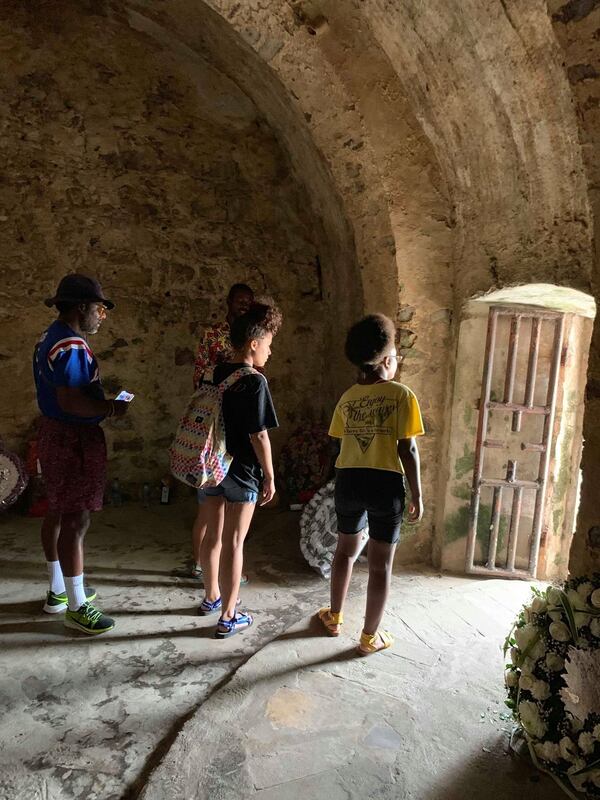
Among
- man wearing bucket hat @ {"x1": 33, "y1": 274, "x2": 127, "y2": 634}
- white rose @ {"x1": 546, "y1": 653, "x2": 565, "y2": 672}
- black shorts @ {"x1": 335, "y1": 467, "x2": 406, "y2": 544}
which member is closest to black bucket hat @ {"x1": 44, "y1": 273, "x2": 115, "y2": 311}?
man wearing bucket hat @ {"x1": 33, "y1": 274, "x2": 127, "y2": 634}

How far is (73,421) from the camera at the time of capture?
2873 mm

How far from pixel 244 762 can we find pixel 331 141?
3639mm

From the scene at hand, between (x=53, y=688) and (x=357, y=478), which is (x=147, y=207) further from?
(x=53, y=688)

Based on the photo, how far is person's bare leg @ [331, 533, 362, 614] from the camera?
109 inches

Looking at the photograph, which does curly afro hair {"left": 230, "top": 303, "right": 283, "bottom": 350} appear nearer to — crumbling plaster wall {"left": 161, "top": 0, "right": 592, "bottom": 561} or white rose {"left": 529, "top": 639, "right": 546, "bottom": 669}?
crumbling plaster wall {"left": 161, "top": 0, "right": 592, "bottom": 561}

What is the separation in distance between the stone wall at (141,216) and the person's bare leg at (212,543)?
2.41m

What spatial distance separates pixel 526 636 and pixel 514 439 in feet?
6.71

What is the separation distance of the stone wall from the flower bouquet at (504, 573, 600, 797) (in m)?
3.73

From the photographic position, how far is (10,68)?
475cm

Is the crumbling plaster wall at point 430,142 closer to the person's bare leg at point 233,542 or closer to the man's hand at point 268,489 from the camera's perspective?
the man's hand at point 268,489

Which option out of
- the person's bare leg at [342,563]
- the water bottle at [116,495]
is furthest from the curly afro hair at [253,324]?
the water bottle at [116,495]

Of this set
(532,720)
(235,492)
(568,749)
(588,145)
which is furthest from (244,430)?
(588,145)

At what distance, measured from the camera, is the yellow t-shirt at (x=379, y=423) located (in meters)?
2.54

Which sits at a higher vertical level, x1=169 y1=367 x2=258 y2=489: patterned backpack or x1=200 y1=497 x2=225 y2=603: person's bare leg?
x1=169 y1=367 x2=258 y2=489: patterned backpack
